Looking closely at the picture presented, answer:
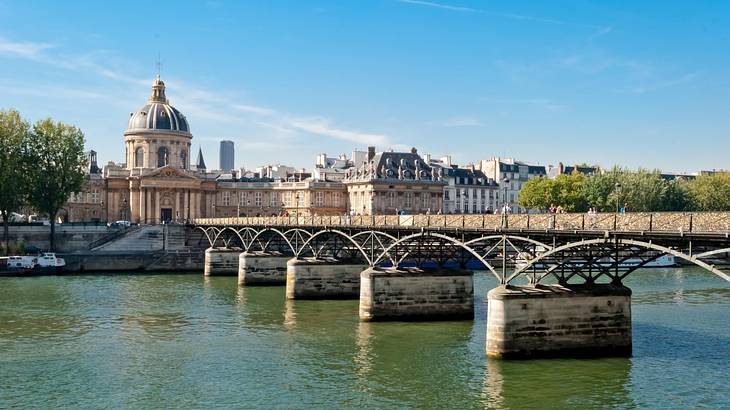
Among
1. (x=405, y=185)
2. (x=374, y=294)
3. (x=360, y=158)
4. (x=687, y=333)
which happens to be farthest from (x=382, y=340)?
(x=360, y=158)

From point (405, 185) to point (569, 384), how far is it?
8664 centimetres

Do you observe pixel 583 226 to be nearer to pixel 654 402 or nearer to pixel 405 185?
pixel 654 402

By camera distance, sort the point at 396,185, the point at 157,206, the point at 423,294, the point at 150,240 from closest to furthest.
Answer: the point at 423,294, the point at 150,240, the point at 396,185, the point at 157,206

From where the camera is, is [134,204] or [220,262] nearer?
[220,262]

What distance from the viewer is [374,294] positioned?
40.8 m

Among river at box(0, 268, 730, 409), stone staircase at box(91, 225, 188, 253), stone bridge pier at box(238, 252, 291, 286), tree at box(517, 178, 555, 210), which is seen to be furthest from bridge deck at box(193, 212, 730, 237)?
tree at box(517, 178, 555, 210)

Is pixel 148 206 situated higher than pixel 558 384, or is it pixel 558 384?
pixel 148 206

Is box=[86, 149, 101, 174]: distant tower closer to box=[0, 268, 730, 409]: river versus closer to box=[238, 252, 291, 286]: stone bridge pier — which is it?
box=[238, 252, 291, 286]: stone bridge pier

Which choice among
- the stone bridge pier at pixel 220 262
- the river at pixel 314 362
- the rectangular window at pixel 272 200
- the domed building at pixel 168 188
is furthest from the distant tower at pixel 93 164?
the river at pixel 314 362

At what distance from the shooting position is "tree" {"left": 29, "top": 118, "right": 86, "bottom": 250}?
79.9 meters

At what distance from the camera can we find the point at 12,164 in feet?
247

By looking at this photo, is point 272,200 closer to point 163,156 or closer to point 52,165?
point 163,156

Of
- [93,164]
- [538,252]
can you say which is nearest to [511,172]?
[93,164]

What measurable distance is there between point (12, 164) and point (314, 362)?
53809mm
